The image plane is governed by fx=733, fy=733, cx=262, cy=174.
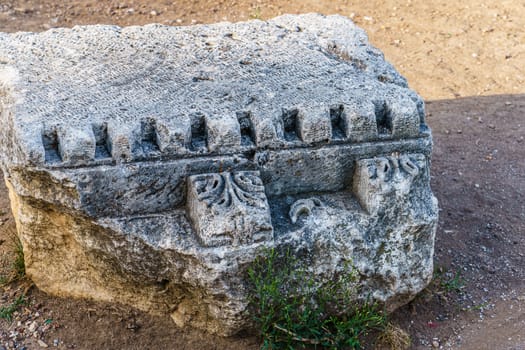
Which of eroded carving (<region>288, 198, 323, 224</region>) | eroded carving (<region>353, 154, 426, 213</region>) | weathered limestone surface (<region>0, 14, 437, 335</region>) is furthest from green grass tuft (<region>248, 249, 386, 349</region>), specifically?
eroded carving (<region>353, 154, 426, 213</region>)

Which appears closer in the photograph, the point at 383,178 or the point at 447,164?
the point at 383,178

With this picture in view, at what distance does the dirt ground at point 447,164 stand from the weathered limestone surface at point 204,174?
158 mm

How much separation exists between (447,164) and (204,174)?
8.22 ft

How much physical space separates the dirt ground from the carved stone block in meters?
0.62

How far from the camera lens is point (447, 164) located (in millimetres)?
5184

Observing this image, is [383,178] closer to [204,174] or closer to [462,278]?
[204,174]

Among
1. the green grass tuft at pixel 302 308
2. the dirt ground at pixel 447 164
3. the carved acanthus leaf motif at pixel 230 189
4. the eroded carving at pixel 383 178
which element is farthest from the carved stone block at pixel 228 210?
the dirt ground at pixel 447 164

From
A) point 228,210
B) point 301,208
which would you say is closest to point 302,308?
point 301,208

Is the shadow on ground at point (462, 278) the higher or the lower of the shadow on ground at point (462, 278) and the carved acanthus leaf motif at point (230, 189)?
the lower

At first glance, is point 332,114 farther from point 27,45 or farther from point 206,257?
point 27,45

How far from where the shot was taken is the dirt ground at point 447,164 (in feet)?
11.6

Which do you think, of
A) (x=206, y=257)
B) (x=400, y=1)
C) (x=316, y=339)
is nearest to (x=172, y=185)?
(x=206, y=257)

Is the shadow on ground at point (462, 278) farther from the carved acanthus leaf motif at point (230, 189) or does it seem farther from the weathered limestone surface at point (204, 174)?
the carved acanthus leaf motif at point (230, 189)

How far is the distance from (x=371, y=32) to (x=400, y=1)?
787 millimetres
